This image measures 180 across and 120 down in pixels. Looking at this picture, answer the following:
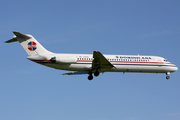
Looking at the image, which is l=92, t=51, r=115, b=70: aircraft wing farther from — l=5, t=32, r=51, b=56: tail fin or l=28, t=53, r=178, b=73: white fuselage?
l=5, t=32, r=51, b=56: tail fin

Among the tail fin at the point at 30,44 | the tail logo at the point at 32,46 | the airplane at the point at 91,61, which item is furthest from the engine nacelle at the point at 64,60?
the tail logo at the point at 32,46

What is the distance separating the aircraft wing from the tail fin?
20.1ft

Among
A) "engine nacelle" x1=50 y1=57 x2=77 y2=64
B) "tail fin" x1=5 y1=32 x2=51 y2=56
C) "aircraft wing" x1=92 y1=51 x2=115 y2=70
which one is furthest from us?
"tail fin" x1=5 y1=32 x2=51 y2=56

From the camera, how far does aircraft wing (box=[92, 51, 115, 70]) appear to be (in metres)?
31.7

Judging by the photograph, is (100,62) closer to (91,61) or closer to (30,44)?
(91,61)

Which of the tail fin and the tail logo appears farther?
the tail logo

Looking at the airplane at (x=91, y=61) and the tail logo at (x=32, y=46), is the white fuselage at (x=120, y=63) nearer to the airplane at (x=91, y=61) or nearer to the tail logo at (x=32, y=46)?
the airplane at (x=91, y=61)

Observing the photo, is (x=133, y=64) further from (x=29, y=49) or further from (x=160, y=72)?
(x=29, y=49)

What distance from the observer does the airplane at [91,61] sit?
32.8 m

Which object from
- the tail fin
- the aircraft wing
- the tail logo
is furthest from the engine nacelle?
the tail logo

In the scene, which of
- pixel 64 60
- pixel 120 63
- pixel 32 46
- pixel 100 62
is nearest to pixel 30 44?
pixel 32 46

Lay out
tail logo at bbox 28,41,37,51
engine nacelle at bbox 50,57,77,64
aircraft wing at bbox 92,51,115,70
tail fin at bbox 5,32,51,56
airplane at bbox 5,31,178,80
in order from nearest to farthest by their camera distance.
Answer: aircraft wing at bbox 92,51,115,70 → engine nacelle at bbox 50,57,77,64 → airplane at bbox 5,31,178,80 → tail fin at bbox 5,32,51,56 → tail logo at bbox 28,41,37,51

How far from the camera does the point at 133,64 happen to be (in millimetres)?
35250

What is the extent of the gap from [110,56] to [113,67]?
173cm
